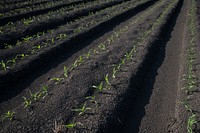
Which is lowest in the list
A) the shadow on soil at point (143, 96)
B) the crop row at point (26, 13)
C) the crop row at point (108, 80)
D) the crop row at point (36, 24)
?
the shadow on soil at point (143, 96)

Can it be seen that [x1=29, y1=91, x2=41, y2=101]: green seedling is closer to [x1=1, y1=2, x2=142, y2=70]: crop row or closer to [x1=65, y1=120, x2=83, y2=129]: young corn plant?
[x1=65, y1=120, x2=83, y2=129]: young corn plant

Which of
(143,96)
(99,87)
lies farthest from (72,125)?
(143,96)

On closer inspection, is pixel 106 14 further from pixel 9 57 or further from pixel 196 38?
pixel 9 57

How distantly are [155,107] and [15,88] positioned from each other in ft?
16.2

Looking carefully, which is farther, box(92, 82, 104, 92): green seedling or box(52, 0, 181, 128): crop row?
box(92, 82, 104, 92): green seedling

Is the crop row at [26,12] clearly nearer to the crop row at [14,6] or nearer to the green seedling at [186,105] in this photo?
the crop row at [14,6]

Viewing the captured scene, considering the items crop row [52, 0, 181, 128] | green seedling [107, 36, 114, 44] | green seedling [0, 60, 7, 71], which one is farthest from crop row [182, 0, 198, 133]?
green seedling [0, 60, 7, 71]

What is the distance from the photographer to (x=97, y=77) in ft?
29.2

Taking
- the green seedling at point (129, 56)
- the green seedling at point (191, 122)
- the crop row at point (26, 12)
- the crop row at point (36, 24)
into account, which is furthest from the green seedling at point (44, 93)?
the crop row at point (26, 12)

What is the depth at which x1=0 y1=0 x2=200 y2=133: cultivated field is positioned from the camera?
6766mm

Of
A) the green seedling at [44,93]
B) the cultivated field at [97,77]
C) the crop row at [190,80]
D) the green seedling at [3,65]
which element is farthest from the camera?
the green seedling at [3,65]

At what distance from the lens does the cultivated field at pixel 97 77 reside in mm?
6766

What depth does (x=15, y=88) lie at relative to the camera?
8492mm

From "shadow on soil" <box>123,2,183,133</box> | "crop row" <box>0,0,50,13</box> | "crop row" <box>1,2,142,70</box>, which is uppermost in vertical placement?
"crop row" <box>0,0,50,13</box>
